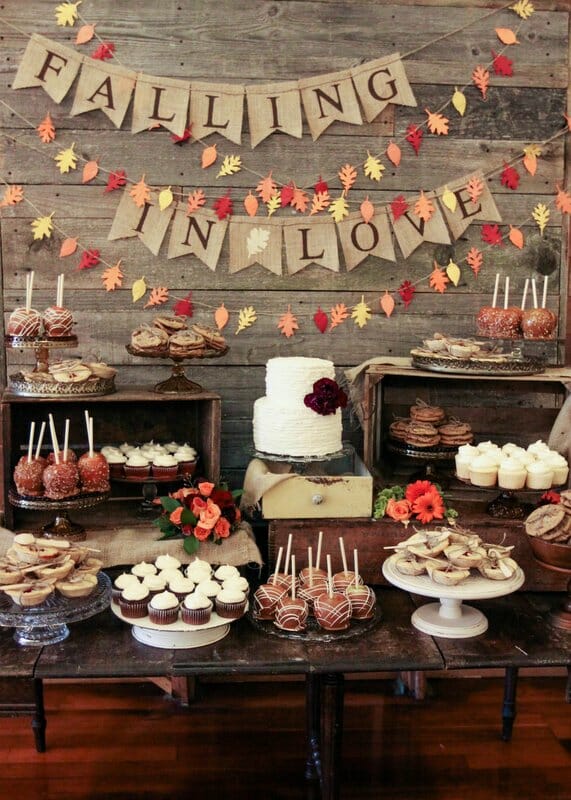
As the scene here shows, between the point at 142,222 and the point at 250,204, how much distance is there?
1.35 ft

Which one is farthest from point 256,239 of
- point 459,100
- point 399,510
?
point 399,510

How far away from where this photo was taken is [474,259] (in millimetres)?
3260

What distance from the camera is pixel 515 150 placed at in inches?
127

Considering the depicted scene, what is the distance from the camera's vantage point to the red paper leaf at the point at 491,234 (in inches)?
128

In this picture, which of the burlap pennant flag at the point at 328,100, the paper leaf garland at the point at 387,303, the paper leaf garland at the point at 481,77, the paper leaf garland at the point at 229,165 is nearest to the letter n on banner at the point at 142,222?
the paper leaf garland at the point at 229,165

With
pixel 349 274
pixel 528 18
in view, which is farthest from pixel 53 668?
pixel 528 18

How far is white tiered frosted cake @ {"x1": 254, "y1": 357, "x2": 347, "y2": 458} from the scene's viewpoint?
2.69 meters

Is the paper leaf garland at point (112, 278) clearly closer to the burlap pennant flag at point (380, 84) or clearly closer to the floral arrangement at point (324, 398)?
the floral arrangement at point (324, 398)

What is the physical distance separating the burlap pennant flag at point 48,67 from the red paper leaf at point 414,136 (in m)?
1.24

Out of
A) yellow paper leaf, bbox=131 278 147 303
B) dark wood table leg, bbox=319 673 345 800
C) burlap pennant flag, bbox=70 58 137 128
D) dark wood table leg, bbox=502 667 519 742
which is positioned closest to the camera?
dark wood table leg, bbox=319 673 345 800

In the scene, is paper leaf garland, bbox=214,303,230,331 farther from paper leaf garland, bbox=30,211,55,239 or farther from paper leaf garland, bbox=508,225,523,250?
paper leaf garland, bbox=508,225,523,250

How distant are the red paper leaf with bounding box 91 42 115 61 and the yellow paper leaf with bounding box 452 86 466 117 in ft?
4.22

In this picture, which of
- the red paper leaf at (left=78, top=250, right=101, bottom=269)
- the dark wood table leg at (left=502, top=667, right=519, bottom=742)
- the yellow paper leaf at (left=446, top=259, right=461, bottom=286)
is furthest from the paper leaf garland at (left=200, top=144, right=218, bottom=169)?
the dark wood table leg at (left=502, top=667, right=519, bottom=742)

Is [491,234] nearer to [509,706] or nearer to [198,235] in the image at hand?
[198,235]
